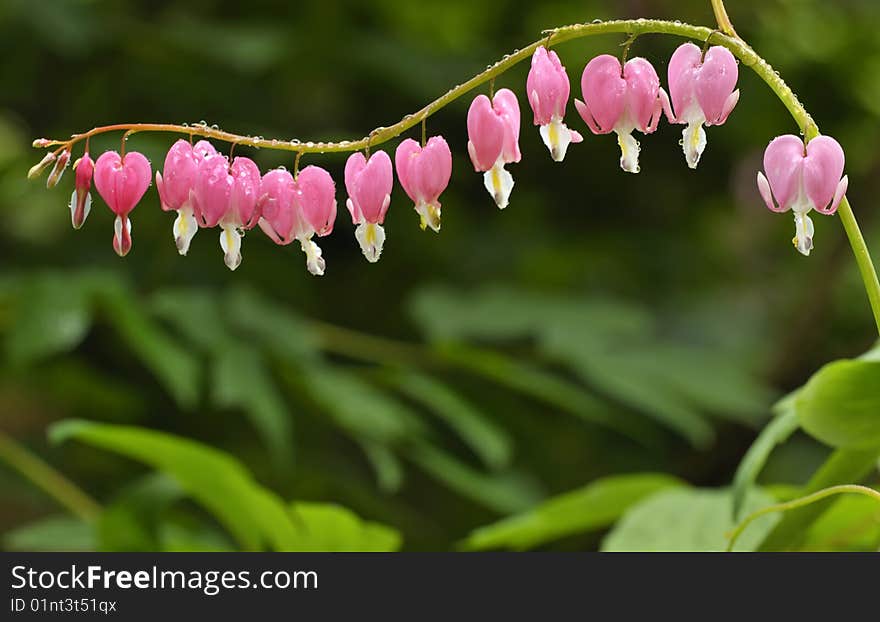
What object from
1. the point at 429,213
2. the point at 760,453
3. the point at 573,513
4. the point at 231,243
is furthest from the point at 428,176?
the point at 573,513

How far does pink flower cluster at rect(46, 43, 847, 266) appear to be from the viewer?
59 centimetres

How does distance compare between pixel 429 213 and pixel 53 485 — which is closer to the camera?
pixel 429 213

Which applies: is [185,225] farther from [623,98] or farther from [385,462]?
[385,462]

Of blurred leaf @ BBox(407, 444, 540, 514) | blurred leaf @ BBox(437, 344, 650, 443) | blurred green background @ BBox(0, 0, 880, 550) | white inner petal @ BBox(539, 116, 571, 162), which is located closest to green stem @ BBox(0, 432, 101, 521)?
blurred green background @ BBox(0, 0, 880, 550)

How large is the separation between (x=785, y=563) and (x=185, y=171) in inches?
19.4

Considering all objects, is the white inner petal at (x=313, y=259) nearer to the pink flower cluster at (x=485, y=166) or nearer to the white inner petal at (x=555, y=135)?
the pink flower cluster at (x=485, y=166)

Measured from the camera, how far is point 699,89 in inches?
23.5

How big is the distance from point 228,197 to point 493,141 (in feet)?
0.52

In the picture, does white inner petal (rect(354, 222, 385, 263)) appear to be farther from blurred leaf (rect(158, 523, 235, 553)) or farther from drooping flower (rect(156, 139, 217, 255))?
blurred leaf (rect(158, 523, 235, 553))

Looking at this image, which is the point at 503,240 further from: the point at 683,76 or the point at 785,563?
the point at 683,76

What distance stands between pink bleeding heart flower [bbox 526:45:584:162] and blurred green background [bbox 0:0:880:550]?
43cm

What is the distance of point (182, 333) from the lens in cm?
142

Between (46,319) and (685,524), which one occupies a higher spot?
(46,319)

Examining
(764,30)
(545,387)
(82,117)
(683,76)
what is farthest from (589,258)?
(683,76)
